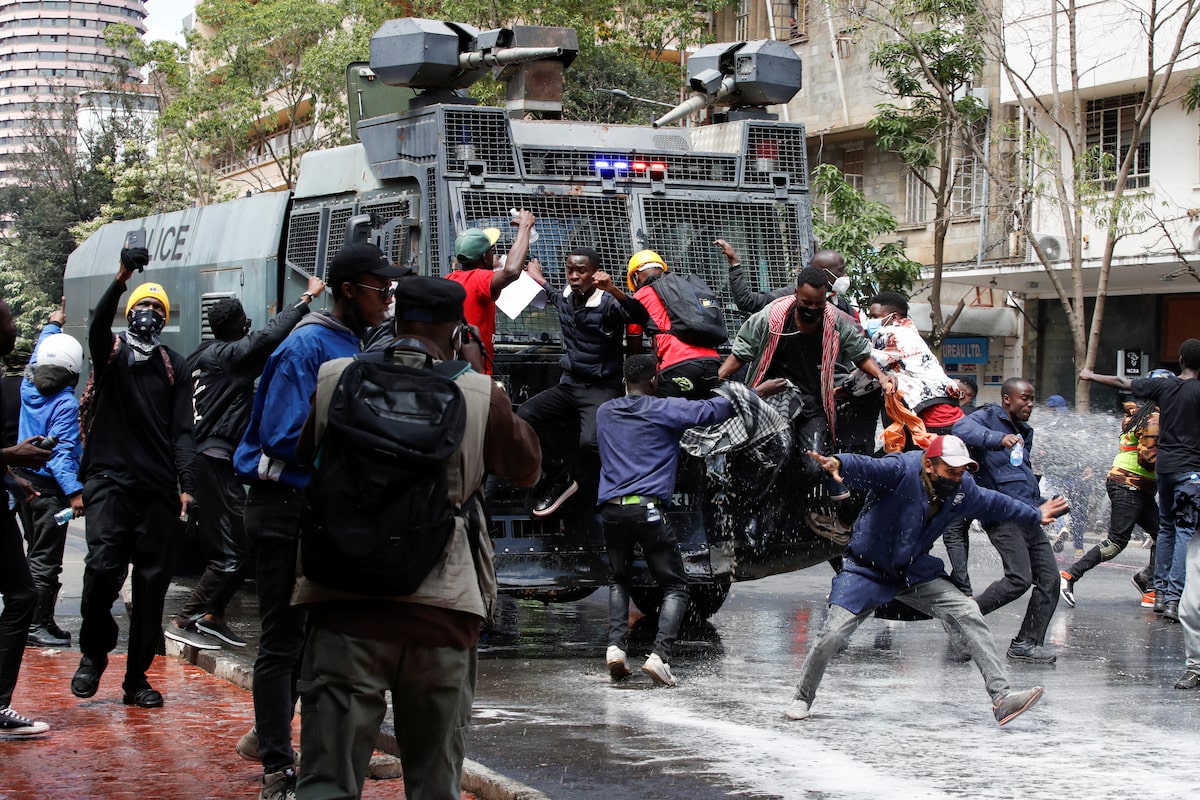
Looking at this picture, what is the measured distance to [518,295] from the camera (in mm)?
8336

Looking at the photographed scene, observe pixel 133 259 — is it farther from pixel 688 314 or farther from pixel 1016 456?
pixel 1016 456

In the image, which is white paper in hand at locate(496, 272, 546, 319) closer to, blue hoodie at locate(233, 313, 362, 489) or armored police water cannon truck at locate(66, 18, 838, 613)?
armored police water cannon truck at locate(66, 18, 838, 613)

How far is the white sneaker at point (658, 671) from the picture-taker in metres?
7.78

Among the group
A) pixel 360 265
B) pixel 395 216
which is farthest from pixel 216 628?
pixel 360 265

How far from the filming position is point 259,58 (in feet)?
103

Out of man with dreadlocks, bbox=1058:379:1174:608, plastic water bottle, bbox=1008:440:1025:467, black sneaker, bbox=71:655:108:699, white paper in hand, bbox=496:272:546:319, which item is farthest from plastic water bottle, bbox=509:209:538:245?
man with dreadlocks, bbox=1058:379:1174:608

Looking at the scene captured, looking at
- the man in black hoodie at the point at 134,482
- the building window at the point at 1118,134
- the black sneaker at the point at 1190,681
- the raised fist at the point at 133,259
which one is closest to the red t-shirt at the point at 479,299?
the man in black hoodie at the point at 134,482

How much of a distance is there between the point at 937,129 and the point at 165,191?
20.4m

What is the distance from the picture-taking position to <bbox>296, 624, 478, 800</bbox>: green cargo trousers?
4008 millimetres

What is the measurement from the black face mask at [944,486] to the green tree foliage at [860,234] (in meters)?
10.6

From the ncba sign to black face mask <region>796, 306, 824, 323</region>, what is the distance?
17156 mm

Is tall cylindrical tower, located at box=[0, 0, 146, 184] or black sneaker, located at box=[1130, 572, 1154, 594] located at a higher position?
tall cylindrical tower, located at box=[0, 0, 146, 184]

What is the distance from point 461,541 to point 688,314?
4675 mm

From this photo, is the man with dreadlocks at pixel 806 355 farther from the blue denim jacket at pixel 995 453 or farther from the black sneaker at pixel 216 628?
the black sneaker at pixel 216 628
